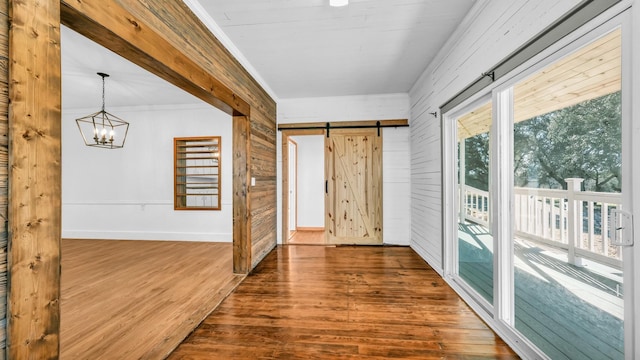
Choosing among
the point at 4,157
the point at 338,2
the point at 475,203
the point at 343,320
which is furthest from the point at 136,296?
the point at 475,203

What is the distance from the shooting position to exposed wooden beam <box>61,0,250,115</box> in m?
1.29

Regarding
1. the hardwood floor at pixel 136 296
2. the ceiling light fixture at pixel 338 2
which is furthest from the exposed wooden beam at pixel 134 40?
the hardwood floor at pixel 136 296

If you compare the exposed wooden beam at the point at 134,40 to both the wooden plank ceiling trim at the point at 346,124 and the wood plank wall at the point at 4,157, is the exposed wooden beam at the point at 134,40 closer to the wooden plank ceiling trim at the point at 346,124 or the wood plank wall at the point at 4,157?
the wood plank wall at the point at 4,157

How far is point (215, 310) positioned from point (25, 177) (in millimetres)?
1845

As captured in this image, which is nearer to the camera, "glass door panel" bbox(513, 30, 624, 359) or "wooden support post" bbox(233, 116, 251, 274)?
"glass door panel" bbox(513, 30, 624, 359)

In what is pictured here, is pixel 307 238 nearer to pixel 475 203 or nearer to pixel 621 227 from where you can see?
pixel 475 203

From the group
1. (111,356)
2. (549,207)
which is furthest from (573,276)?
(111,356)

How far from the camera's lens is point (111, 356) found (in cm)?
182

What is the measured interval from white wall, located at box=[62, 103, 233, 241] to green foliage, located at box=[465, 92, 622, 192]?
14.7ft

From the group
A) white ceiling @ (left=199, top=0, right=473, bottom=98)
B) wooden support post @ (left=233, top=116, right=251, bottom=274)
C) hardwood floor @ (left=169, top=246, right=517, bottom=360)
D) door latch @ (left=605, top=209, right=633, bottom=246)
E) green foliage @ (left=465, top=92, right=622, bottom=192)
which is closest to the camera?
door latch @ (left=605, top=209, right=633, bottom=246)

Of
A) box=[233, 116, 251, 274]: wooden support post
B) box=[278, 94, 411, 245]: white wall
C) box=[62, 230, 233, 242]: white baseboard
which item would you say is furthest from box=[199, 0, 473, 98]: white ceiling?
box=[62, 230, 233, 242]: white baseboard

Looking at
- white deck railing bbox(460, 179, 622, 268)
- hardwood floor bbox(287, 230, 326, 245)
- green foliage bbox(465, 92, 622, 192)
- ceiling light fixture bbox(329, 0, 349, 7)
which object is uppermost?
ceiling light fixture bbox(329, 0, 349, 7)

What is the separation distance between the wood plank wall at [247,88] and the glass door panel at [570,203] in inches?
98.9

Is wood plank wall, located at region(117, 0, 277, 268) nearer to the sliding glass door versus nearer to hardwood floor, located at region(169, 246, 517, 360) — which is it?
hardwood floor, located at region(169, 246, 517, 360)
